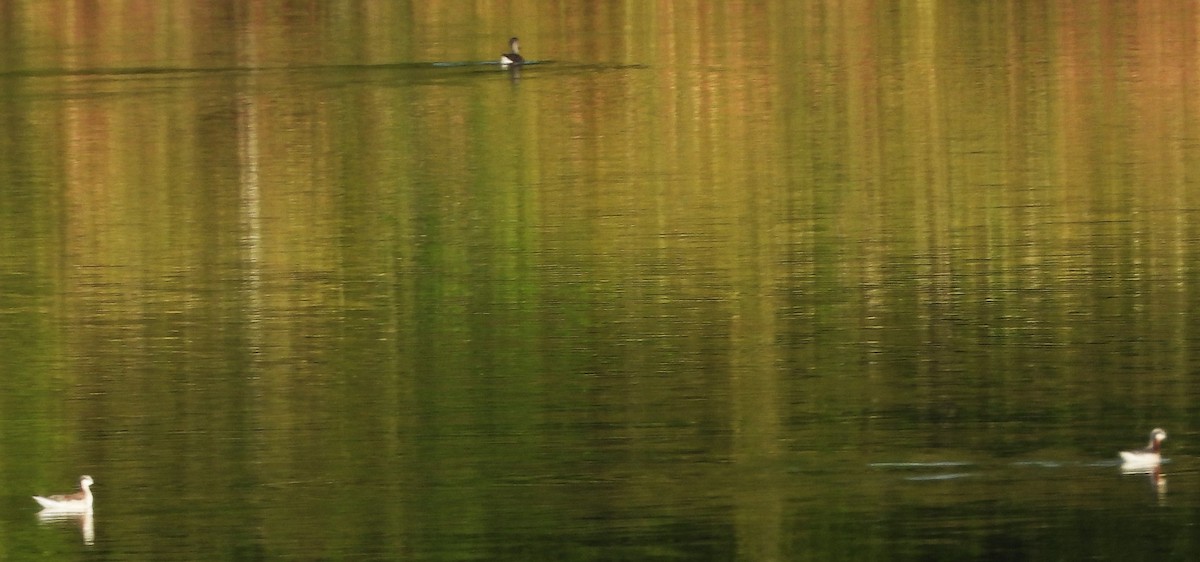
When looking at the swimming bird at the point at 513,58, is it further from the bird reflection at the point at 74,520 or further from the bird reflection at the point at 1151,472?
the bird reflection at the point at 1151,472

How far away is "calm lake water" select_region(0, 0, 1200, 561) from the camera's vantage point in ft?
65.4

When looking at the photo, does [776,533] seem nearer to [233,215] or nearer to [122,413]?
[122,413]

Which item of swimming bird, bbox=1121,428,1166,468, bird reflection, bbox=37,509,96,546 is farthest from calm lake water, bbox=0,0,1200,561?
swimming bird, bbox=1121,428,1166,468

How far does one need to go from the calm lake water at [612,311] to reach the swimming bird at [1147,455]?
0.54 ft

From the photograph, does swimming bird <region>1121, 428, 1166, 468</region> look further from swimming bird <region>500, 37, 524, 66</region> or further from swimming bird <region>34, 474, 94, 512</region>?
swimming bird <region>500, 37, 524, 66</region>

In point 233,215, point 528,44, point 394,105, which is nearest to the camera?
point 233,215

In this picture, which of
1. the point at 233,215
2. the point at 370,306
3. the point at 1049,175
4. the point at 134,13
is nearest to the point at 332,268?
the point at 370,306

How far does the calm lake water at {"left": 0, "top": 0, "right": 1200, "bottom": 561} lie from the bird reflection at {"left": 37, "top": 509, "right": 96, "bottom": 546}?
54mm

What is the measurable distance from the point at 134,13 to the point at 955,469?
5839 centimetres

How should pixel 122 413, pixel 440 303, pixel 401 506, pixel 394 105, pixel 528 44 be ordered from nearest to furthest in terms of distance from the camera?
pixel 401 506 < pixel 122 413 < pixel 440 303 < pixel 394 105 < pixel 528 44

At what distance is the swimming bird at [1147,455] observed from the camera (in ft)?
66.9

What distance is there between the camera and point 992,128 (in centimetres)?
4275

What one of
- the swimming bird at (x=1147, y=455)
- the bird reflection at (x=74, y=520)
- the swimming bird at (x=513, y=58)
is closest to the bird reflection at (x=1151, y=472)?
the swimming bird at (x=1147, y=455)

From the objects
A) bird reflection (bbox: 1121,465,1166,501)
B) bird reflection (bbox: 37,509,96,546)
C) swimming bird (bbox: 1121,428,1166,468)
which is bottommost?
bird reflection (bbox: 37,509,96,546)
